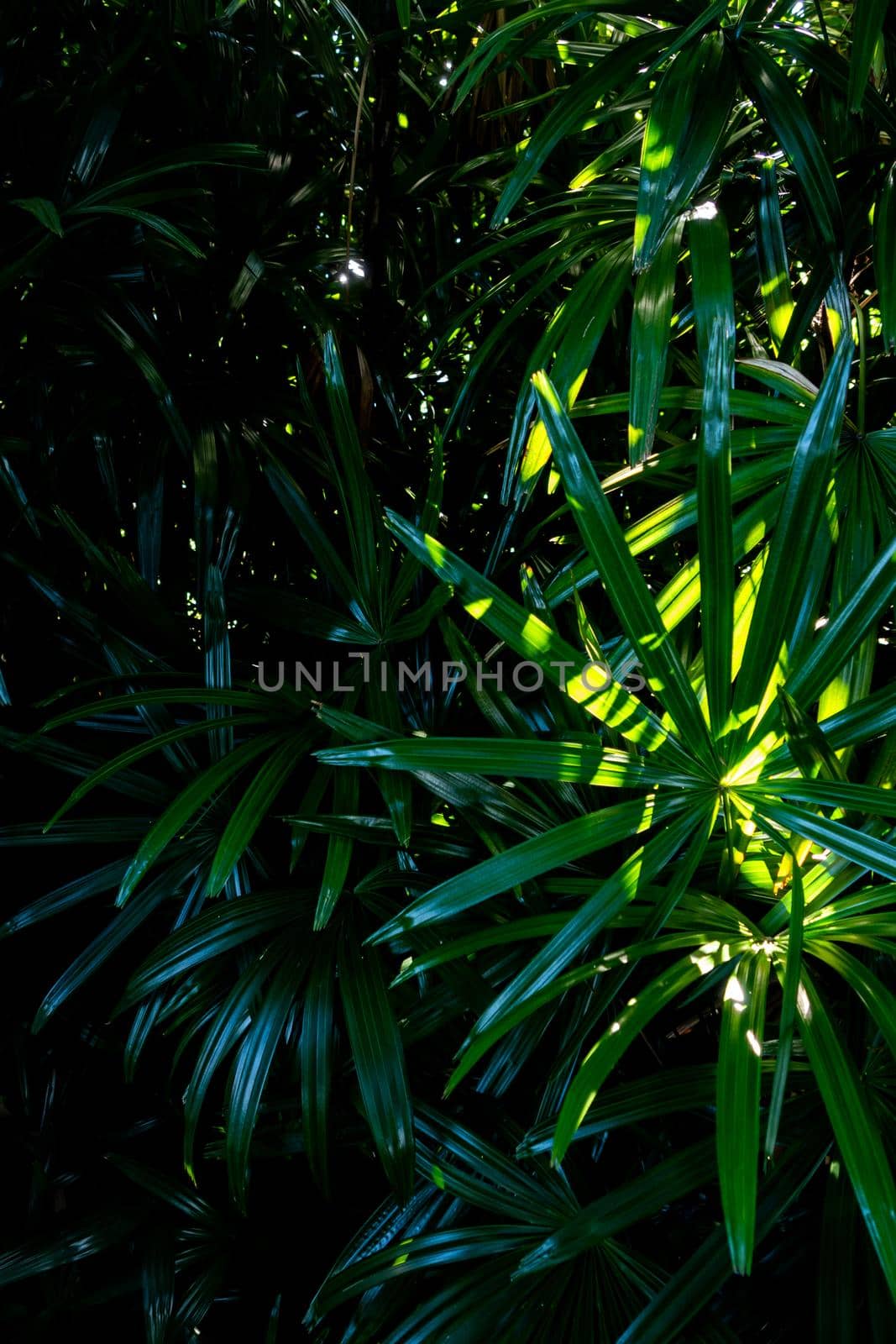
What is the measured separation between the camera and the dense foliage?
59 centimetres

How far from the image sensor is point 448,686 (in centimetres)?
94

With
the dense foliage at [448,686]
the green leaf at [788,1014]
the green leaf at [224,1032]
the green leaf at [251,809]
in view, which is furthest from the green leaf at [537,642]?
the green leaf at [224,1032]

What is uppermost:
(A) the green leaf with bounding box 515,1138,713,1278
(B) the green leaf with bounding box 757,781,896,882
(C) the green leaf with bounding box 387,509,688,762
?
(C) the green leaf with bounding box 387,509,688,762

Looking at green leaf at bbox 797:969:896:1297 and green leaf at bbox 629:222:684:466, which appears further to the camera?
green leaf at bbox 629:222:684:466

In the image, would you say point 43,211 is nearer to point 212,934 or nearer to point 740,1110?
point 212,934

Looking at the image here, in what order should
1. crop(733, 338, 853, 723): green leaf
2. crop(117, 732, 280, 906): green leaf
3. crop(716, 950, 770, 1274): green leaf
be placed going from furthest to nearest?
1. crop(117, 732, 280, 906): green leaf
2. crop(733, 338, 853, 723): green leaf
3. crop(716, 950, 770, 1274): green leaf

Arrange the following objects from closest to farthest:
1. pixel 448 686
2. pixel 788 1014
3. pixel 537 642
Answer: pixel 788 1014 → pixel 537 642 → pixel 448 686

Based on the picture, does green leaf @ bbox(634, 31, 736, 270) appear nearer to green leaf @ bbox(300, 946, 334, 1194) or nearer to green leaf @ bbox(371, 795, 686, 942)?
green leaf @ bbox(371, 795, 686, 942)

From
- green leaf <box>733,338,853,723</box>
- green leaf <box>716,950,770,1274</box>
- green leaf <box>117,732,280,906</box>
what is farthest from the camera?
green leaf <box>117,732,280,906</box>

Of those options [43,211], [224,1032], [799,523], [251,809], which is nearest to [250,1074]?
[224,1032]

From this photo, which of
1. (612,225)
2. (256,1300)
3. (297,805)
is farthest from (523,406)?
(256,1300)

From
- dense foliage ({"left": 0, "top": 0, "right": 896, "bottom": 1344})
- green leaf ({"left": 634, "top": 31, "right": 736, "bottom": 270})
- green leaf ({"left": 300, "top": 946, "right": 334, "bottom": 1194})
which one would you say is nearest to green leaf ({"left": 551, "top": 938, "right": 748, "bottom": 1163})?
dense foliage ({"left": 0, "top": 0, "right": 896, "bottom": 1344})

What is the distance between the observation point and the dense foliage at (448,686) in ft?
1.94

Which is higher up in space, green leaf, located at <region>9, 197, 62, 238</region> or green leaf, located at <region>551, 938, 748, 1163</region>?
green leaf, located at <region>9, 197, 62, 238</region>
